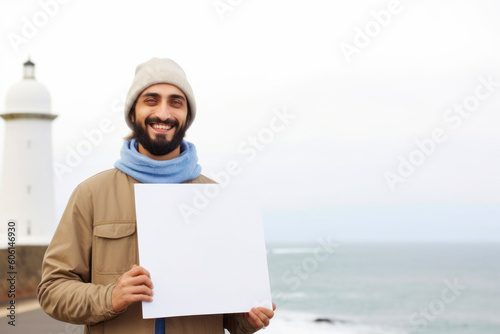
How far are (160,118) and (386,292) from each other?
31.7 metres

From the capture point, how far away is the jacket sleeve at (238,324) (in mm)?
2256

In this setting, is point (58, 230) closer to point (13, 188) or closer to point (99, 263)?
point (99, 263)

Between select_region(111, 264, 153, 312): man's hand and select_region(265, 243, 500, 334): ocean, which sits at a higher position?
select_region(111, 264, 153, 312): man's hand

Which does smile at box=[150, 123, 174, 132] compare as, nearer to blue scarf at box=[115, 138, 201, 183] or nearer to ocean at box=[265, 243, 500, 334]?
blue scarf at box=[115, 138, 201, 183]

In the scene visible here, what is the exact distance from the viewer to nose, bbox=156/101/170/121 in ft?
7.46

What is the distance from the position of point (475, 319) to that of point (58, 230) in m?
27.0

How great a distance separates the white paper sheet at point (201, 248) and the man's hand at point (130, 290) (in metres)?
0.09

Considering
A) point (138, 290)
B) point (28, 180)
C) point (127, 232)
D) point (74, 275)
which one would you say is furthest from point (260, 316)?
point (28, 180)

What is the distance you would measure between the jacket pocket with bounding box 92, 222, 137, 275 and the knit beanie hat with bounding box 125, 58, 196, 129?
0.50 meters

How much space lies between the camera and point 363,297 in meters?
30.3

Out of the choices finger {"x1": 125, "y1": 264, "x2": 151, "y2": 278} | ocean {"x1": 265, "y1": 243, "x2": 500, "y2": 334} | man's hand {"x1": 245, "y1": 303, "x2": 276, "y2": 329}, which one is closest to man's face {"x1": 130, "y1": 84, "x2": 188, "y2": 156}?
finger {"x1": 125, "y1": 264, "x2": 151, "y2": 278}

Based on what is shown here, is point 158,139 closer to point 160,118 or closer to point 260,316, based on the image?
point 160,118

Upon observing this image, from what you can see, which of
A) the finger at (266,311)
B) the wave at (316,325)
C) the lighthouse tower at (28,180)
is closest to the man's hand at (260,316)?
the finger at (266,311)

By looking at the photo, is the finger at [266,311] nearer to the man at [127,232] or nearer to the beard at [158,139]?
the man at [127,232]
